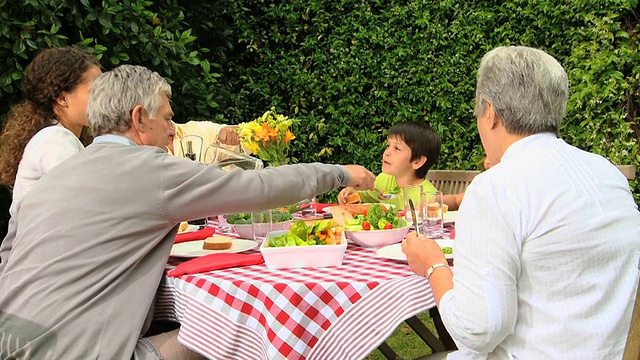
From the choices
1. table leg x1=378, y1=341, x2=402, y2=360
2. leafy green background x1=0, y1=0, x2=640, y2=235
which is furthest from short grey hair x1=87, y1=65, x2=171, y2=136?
leafy green background x1=0, y1=0, x2=640, y2=235

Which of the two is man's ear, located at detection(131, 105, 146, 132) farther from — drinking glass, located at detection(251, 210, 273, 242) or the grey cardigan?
drinking glass, located at detection(251, 210, 273, 242)

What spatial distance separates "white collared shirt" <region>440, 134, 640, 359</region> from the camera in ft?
4.76

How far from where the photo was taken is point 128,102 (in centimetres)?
207

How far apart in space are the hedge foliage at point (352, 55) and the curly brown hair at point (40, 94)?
1.00 metres

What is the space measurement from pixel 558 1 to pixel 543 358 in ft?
12.9

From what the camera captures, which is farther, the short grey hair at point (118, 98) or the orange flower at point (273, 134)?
the orange flower at point (273, 134)

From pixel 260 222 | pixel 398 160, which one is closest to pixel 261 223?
pixel 260 222

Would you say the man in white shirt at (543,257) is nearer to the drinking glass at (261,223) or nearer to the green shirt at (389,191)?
the green shirt at (389,191)

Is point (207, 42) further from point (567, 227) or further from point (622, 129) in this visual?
point (567, 227)

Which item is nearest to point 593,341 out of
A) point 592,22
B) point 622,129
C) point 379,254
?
point 379,254

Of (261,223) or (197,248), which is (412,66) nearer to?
(261,223)

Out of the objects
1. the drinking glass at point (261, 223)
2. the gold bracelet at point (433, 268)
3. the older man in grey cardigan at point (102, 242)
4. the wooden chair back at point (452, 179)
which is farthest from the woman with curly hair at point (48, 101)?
the wooden chair back at point (452, 179)

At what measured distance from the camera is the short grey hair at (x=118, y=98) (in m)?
2.06

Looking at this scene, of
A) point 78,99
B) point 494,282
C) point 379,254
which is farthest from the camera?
point 78,99
